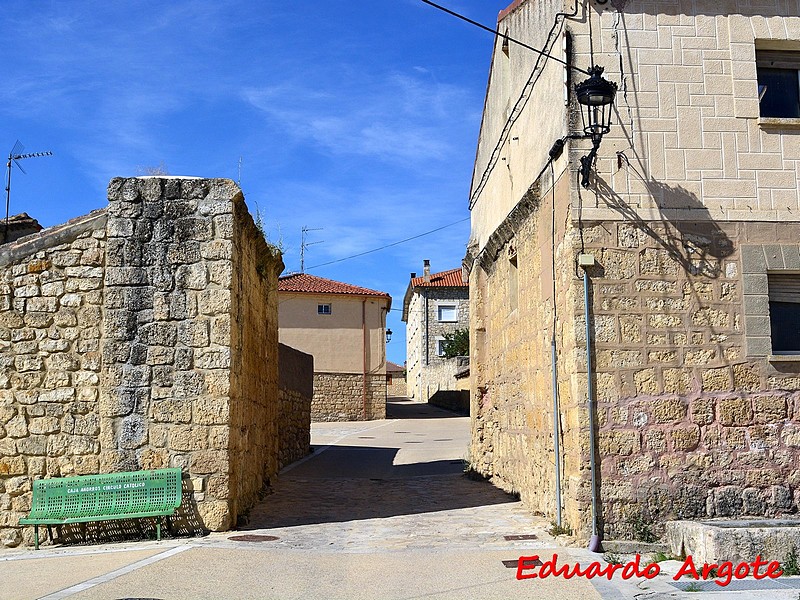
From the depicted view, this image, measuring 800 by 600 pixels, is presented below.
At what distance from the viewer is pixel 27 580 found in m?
6.70

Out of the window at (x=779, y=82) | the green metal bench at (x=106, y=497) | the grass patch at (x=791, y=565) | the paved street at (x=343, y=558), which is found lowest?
the paved street at (x=343, y=558)

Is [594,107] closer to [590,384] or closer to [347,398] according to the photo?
[590,384]

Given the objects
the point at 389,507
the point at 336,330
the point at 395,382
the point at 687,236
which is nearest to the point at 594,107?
the point at 687,236

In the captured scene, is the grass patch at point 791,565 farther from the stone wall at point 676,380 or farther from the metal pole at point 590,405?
the metal pole at point 590,405

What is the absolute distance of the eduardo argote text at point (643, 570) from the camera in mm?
6605

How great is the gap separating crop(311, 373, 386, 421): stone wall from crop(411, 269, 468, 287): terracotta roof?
14.9 metres

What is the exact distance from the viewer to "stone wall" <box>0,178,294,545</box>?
8.76m

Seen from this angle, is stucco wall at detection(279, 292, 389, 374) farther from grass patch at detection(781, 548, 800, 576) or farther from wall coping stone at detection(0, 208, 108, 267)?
grass patch at detection(781, 548, 800, 576)

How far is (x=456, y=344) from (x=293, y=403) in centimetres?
2746

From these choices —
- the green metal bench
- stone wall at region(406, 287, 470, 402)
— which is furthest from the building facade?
stone wall at region(406, 287, 470, 402)

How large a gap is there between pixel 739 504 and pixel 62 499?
22.3ft

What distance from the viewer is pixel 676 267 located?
8.52 meters

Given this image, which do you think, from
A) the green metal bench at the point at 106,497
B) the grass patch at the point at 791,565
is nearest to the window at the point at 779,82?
the grass patch at the point at 791,565

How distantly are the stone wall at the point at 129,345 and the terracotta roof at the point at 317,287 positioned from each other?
25519 millimetres
